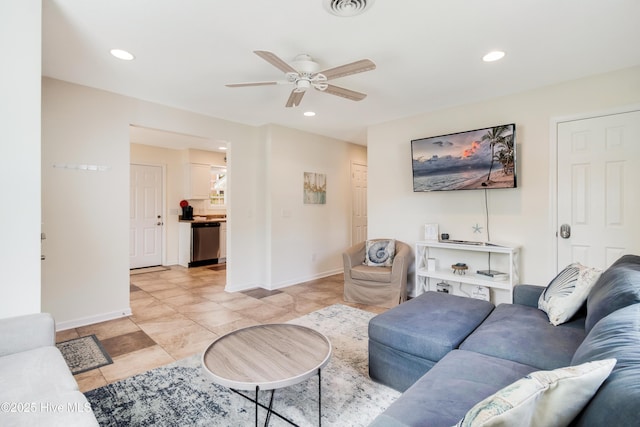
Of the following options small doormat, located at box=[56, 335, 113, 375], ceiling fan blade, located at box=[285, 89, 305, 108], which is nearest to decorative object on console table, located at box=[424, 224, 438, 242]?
ceiling fan blade, located at box=[285, 89, 305, 108]

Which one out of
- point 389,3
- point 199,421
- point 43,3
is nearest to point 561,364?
point 199,421

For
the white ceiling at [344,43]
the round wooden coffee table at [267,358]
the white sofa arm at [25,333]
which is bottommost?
the round wooden coffee table at [267,358]

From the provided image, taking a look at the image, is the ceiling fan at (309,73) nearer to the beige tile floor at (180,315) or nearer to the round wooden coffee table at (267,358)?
the round wooden coffee table at (267,358)

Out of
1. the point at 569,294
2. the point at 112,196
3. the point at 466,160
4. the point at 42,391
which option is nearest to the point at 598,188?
the point at 466,160

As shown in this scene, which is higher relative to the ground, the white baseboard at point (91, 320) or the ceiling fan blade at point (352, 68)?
the ceiling fan blade at point (352, 68)

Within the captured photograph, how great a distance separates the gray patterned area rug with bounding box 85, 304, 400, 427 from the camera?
5.86 feet

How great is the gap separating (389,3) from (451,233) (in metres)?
2.85

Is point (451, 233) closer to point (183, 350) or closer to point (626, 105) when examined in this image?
point (626, 105)

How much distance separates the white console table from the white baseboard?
3510 millimetres

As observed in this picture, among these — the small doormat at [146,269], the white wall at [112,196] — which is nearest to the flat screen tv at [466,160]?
the white wall at [112,196]

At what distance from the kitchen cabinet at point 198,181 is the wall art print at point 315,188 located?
279 cm

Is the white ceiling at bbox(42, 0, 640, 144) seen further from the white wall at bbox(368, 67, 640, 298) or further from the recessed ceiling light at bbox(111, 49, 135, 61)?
the white wall at bbox(368, 67, 640, 298)

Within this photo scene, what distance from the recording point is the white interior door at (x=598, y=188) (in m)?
2.82

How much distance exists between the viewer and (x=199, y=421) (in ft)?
5.80
